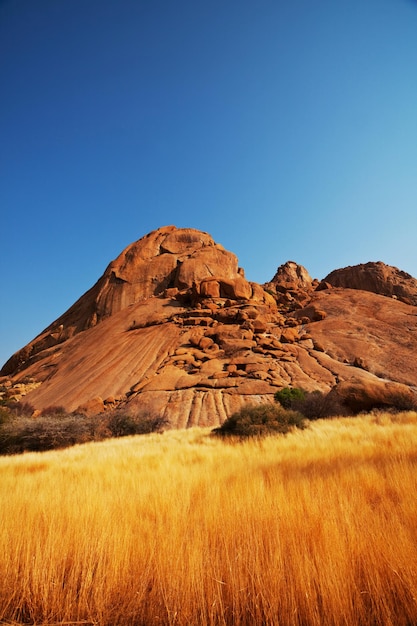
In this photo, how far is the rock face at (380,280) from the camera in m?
63.5

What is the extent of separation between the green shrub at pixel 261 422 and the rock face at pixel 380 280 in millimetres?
60401

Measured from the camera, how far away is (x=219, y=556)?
2.32 meters

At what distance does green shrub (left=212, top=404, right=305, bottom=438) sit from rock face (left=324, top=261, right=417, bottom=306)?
198 ft

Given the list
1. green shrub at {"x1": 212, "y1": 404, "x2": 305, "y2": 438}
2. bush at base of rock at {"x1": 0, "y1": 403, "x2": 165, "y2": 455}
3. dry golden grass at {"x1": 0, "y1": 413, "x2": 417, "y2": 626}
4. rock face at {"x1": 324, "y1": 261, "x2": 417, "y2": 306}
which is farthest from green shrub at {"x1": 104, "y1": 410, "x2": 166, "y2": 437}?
rock face at {"x1": 324, "y1": 261, "x2": 417, "y2": 306}

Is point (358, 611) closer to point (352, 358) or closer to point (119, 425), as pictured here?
point (119, 425)

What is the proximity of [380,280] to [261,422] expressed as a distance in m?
66.6

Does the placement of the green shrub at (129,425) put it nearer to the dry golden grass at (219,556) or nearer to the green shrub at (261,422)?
the green shrub at (261,422)

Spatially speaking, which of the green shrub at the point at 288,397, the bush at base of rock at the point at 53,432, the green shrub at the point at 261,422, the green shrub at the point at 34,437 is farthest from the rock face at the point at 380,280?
the green shrub at the point at 34,437

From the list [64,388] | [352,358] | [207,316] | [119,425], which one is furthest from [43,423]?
[352,358]

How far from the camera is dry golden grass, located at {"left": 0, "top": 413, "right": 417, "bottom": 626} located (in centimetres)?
181

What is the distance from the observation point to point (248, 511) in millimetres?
3051

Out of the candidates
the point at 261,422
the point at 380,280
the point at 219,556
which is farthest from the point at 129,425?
the point at 380,280

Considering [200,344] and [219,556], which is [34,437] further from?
[200,344]

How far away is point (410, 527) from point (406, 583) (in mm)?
917
